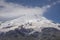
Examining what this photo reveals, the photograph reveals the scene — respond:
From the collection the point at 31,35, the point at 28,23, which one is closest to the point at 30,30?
the point at 31,35

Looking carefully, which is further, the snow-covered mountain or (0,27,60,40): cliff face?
the snow-covered mountain

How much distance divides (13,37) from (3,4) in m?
4.78

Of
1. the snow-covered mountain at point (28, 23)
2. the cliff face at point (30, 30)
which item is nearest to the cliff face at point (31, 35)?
the cliff face at point (30, 30)

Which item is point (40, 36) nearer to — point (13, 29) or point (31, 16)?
point (13, 29)

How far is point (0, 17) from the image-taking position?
19.8 meters

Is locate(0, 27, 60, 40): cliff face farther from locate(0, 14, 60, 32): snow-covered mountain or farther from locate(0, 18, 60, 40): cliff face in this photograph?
locate(0, 14, 60, 32): snow-covered mountain

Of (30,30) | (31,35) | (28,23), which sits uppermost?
(28,23)

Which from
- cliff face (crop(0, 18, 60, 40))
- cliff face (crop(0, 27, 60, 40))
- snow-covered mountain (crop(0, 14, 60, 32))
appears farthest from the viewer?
snow-covered mountain (crop(0, 14, 60, 32))

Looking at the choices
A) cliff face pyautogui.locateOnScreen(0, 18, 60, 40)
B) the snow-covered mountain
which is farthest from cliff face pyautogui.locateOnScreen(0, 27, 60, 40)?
the snow-covered mountain

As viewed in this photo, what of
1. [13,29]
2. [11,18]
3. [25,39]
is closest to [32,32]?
[25,39]

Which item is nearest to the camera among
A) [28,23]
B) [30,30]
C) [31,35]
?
[31,35]

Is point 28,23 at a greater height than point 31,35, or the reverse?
point 28,23

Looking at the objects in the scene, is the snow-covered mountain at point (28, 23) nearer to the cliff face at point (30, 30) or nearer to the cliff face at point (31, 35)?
the cliff face at point (30, 30)

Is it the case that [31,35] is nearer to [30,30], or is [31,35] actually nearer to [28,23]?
[30,30]
